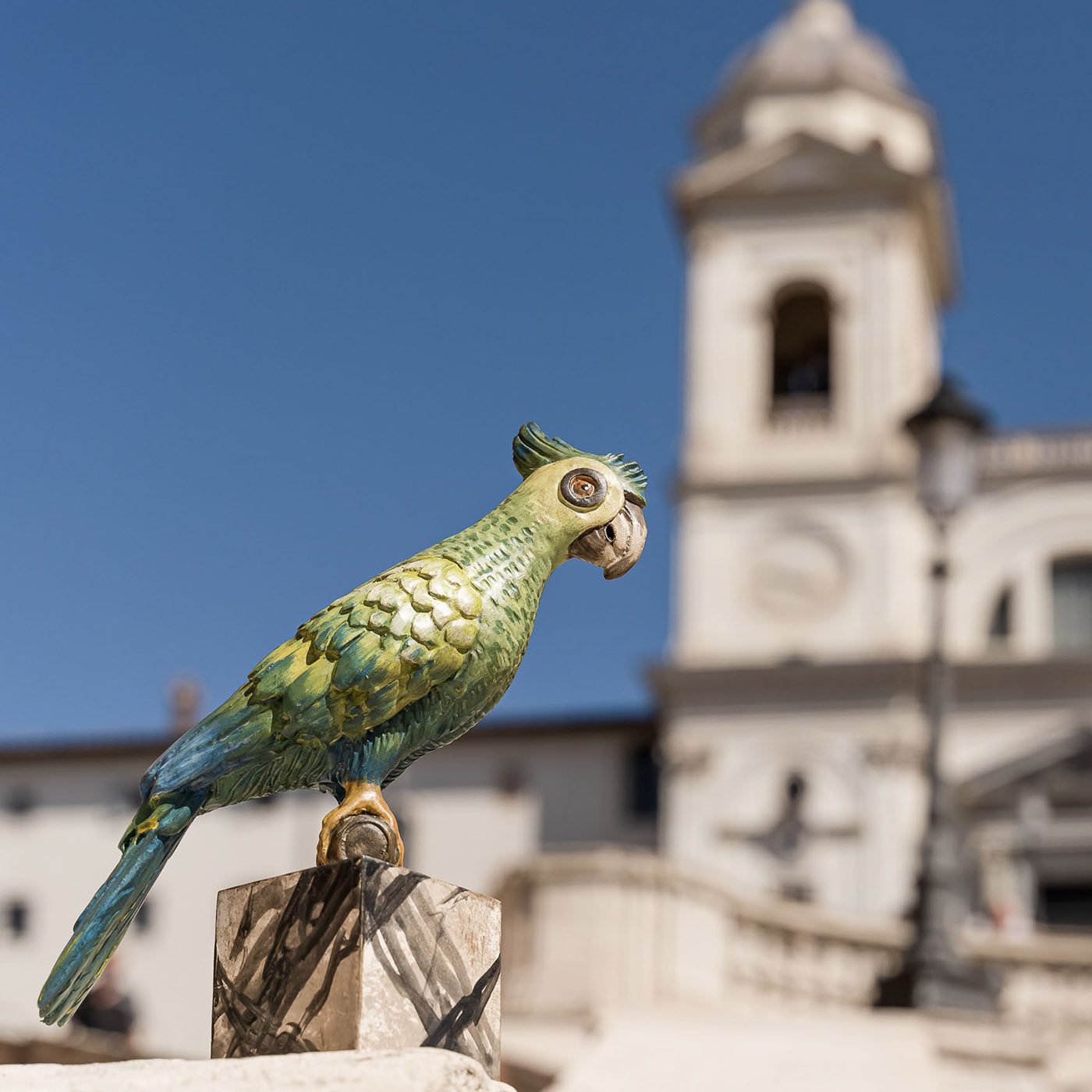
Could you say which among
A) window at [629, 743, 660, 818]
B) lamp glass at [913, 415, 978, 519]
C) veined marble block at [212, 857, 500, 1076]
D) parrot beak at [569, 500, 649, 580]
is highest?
window at [629, 743, 660, 818]


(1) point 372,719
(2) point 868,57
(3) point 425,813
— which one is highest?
(2) point 868,57

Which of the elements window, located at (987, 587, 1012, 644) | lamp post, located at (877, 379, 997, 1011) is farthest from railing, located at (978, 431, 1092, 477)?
lamp post, located at (877, 379, 997, 1011)

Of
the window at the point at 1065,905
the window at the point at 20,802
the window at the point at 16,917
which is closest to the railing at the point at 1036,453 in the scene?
the window at the point at 1065,905

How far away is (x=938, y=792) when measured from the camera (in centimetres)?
1659

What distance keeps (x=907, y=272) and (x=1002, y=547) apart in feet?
18.6

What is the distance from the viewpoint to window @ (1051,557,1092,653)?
125 ft

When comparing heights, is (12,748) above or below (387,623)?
above

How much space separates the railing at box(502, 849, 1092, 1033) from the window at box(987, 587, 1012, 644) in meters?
19.2

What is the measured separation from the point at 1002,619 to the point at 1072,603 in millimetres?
1345

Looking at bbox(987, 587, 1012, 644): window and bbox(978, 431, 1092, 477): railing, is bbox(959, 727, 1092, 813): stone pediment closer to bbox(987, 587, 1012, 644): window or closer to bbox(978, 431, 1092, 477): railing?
bbox(987, 587, 1012, 644): window

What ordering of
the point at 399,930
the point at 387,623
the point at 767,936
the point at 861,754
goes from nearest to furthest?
1. the point at 399,930
2. the point at 387,623
3. the point at 767,936
4. the point at 861,754

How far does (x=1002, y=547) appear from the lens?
127 ft

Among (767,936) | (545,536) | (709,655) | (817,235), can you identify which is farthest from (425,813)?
→ (545,536)

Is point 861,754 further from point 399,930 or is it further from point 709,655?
point 399,930
